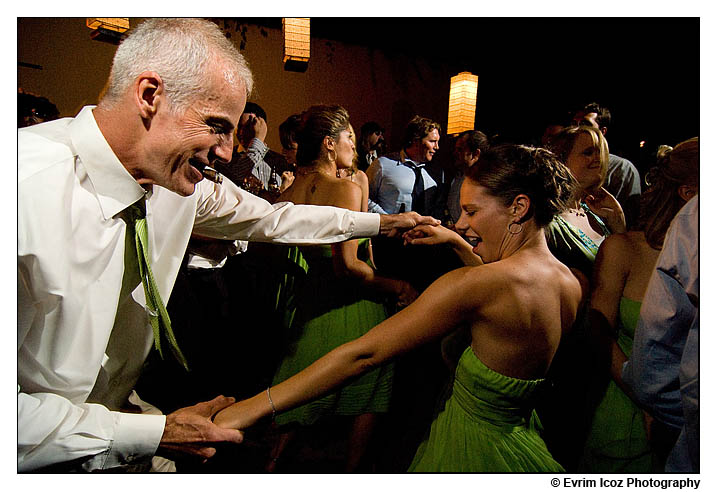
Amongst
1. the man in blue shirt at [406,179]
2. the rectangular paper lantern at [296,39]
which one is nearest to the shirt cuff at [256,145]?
the man in blue shirt at [406,179]

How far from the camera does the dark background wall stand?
1480mm

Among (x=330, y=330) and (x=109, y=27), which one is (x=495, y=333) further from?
(x=109, y=27)

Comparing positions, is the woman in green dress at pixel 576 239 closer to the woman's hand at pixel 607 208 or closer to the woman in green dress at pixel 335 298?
the woman's hand at pixel 607 208

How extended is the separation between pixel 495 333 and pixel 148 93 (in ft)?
3.47

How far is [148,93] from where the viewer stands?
1105 mm

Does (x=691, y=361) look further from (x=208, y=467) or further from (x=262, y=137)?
(x=262, y=137)

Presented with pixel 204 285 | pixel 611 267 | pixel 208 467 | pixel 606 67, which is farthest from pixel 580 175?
pixel 208 467

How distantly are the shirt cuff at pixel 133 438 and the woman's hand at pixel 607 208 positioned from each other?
5.78 ft

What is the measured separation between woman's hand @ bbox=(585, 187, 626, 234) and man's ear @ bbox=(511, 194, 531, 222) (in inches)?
28.6

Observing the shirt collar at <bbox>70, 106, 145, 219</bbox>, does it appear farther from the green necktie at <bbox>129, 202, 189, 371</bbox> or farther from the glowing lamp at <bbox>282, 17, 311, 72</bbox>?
the glowing lamp at <bbox>282, 17, 311, 72</bbox>

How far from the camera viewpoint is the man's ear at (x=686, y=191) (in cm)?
143

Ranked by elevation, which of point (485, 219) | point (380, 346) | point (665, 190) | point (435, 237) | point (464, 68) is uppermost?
point (464, 68)

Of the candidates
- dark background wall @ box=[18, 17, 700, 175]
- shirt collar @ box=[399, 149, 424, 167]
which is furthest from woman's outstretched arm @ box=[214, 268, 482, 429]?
shirt collar @ box=[399, 149, 424, 167]

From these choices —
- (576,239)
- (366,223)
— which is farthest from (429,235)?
(576,239)
